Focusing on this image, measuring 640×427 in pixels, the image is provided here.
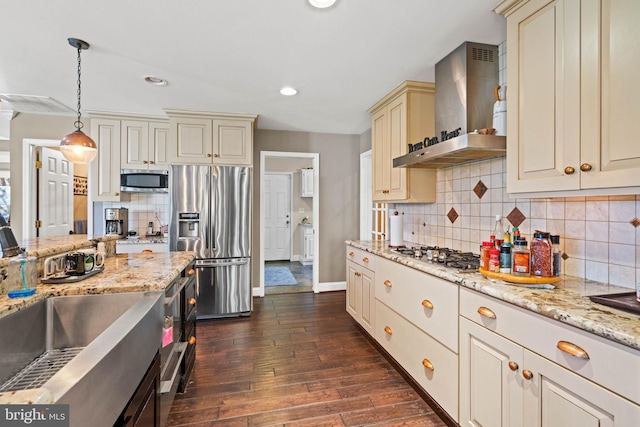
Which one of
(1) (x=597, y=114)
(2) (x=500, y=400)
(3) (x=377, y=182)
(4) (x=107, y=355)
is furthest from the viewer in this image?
(3) (x=377, y=182)

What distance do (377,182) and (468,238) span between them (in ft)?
3.93

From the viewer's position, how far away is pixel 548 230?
178 cm

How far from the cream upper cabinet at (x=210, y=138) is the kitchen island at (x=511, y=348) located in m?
2.31

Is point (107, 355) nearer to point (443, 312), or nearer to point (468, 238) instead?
point (443, 312)

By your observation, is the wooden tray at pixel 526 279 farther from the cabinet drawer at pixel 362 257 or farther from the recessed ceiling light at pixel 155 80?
the recessed ceiling light at pixel 155 80

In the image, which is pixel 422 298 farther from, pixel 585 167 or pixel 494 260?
pixel 585 167

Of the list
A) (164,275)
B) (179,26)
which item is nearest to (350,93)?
(179,26)

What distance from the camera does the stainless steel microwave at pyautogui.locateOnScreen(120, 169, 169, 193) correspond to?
143 inches

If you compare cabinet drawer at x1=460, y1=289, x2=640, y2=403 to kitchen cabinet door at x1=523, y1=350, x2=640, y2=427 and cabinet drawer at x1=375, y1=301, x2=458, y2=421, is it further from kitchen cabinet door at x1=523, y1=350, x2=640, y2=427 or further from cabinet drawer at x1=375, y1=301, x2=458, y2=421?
cabinet drawer at x1=375, y1=301, x2=458, y2=421

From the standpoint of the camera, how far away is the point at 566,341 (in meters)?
1.10

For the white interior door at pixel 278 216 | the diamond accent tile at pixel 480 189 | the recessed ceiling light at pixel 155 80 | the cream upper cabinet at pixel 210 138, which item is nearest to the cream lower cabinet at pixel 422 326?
the diamond accent tile at pixel 480 189

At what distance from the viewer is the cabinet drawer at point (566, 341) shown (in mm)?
927

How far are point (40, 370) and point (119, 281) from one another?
0.45 meters

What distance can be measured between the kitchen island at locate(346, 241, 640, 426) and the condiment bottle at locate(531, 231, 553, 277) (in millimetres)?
100
